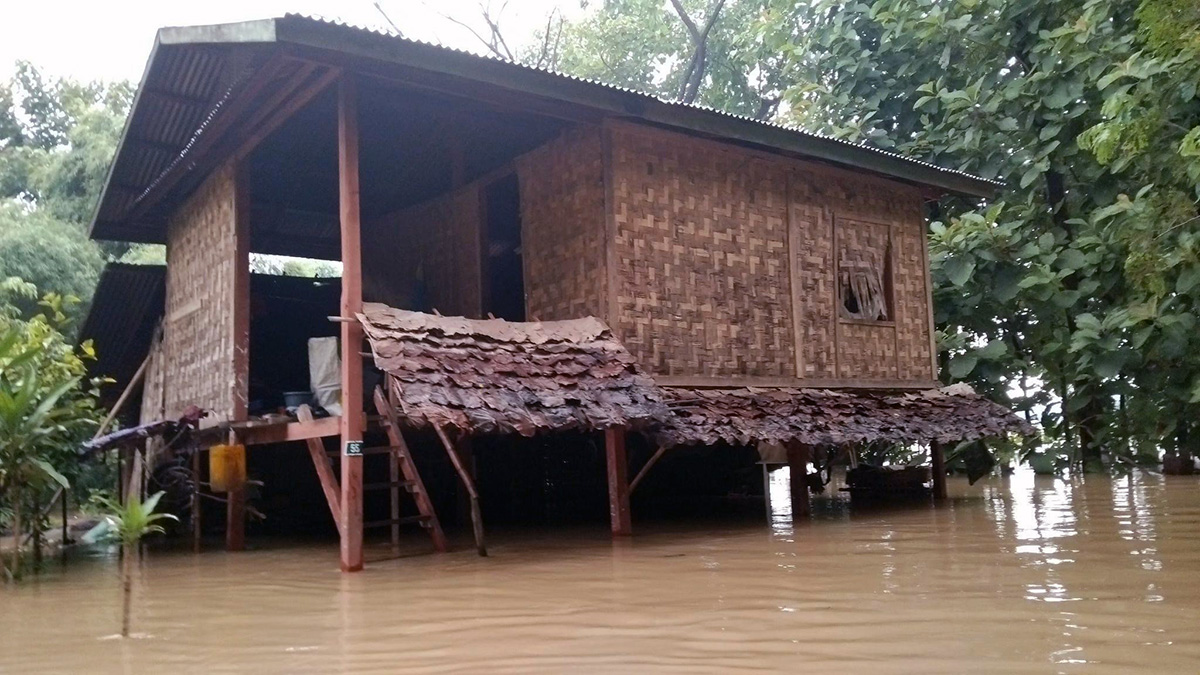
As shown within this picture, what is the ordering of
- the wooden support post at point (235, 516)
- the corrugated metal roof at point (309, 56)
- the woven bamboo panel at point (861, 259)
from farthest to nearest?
the woven bamboo panel at point (861, 259)
the wooden support post at point (235, 516)
the corrugated metal roof at point (309, 56)

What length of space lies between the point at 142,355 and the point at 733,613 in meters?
10.0

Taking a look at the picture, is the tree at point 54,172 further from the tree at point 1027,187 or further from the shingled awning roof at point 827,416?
the tree at point 1027,187

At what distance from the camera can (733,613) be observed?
4.41 m

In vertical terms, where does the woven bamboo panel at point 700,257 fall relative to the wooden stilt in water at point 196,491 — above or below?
above

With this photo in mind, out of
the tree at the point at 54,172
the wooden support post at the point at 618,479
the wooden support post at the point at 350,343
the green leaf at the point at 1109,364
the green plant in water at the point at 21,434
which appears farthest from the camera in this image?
the tree at the point at 54,172

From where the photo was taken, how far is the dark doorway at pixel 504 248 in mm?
10047

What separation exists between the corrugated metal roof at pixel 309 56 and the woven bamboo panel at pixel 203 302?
16.7 inches

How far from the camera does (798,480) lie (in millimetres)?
9641

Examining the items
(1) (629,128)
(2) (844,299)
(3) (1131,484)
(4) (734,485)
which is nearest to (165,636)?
(1) (629,128)

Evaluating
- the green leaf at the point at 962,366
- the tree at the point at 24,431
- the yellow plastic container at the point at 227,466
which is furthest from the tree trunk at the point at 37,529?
the green leaf at the point at 962,366

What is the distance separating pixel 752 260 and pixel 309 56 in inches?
168

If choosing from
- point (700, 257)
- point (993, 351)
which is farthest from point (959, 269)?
point (700, 257)

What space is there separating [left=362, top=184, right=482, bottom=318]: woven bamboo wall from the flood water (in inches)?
107

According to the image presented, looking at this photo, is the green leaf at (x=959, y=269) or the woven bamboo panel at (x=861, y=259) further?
the green leaf at (x=959, y=269)
